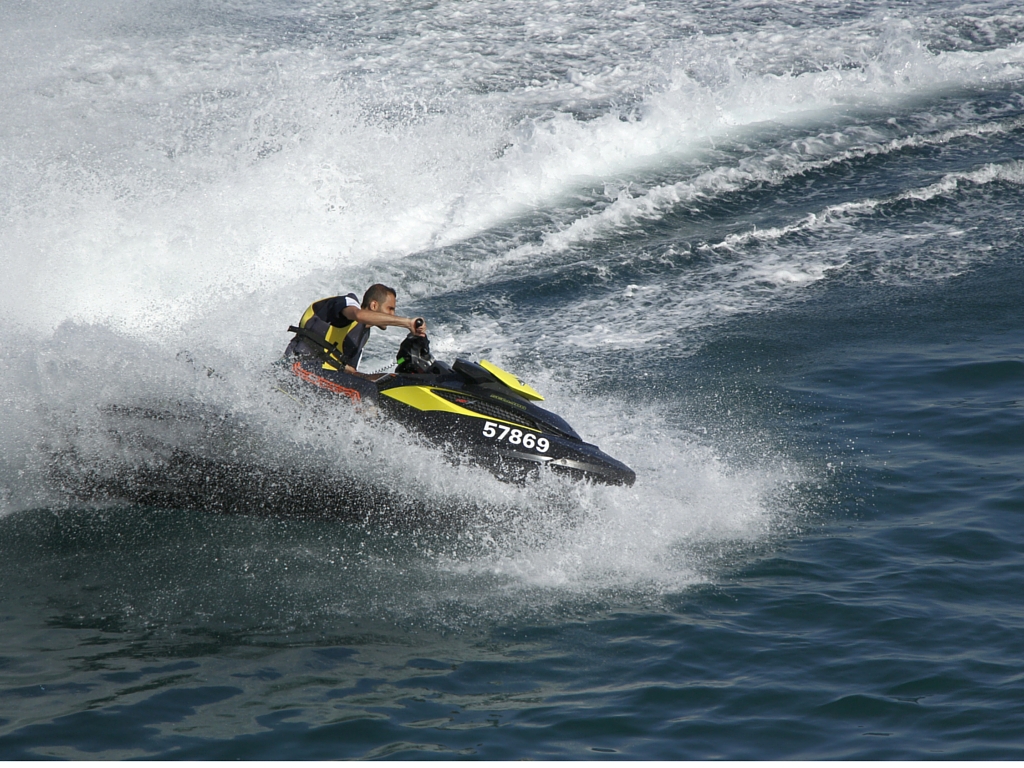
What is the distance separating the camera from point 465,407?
614cm

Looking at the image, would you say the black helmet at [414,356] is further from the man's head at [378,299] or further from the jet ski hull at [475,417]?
the man's head at [378,299]

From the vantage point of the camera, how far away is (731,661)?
4.65m

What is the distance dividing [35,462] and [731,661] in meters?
4.38

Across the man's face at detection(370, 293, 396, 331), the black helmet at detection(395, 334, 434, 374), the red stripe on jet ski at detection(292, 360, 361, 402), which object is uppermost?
the man's face at detection(370, 293, 396, 331)

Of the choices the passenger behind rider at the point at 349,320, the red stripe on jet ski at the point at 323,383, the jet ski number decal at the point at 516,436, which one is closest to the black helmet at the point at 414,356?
the passenger behind rider at the point at 349,320

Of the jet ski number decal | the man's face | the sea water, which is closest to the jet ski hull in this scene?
the jet ski number decal

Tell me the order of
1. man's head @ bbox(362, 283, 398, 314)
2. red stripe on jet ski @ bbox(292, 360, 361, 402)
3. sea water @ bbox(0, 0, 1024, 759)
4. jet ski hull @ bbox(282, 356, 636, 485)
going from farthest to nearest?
1. man's head @ bbox(362, 283, 398, 314)
2. red stripe on jet ski @ bbox(292, 360, 361, 402)
3. jet ski hull @ bbox(282, 356, 636, 485)
4. sea water @ bbox(0, 0, 1024, 759)

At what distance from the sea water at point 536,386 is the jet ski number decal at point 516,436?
294 millimetres

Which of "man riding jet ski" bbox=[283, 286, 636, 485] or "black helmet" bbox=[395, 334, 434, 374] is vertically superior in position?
"black helmet" bbox=[395, 334, 434, 374]

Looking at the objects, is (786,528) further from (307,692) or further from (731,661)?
(307,692)

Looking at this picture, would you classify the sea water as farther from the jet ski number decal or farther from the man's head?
the man's head

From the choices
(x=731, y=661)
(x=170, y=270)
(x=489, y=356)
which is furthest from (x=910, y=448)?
(x=170, y=270)

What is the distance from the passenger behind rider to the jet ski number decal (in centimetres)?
92

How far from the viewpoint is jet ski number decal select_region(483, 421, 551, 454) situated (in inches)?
238
